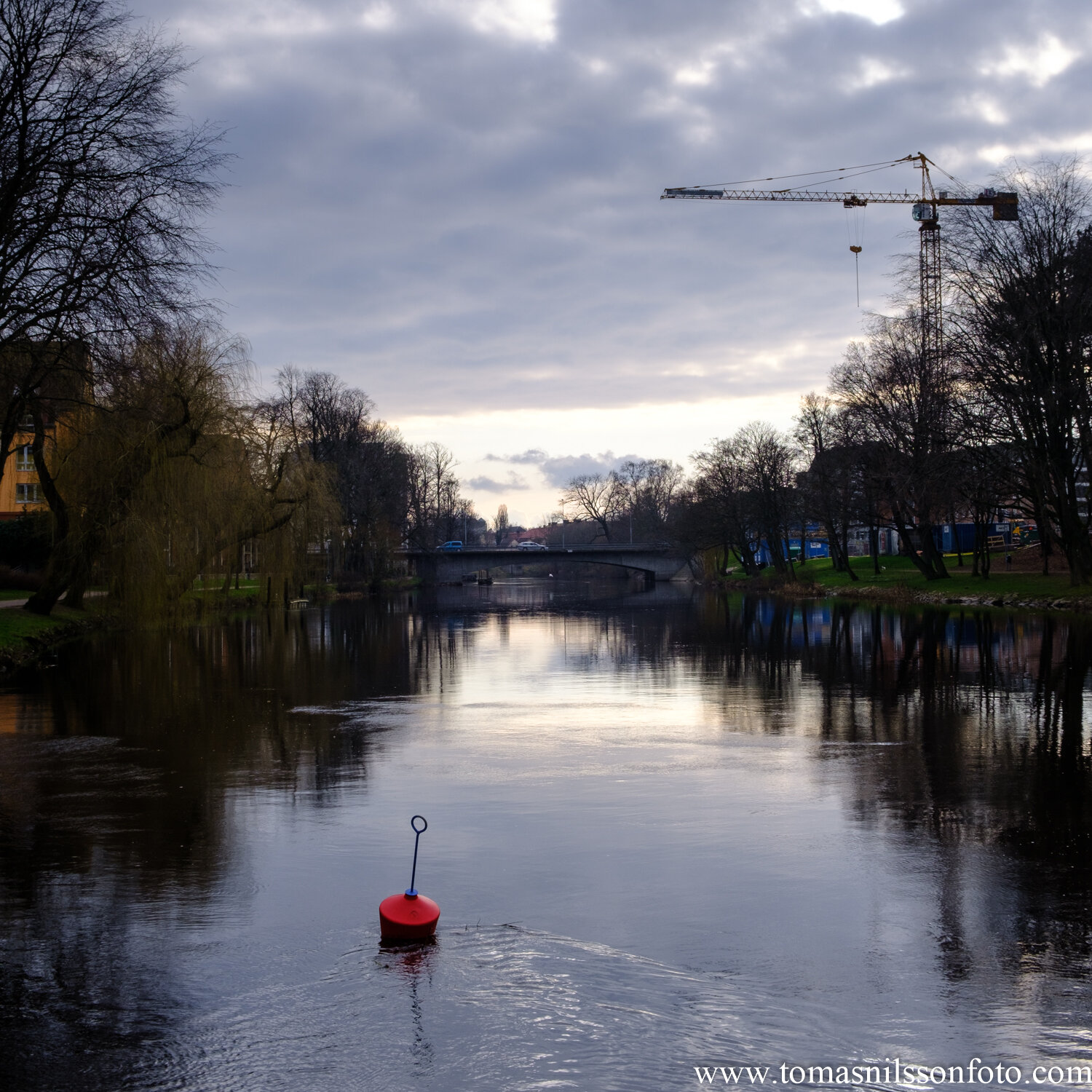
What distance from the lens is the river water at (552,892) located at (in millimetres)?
5941

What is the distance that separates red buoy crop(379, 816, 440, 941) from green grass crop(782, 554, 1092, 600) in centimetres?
4050

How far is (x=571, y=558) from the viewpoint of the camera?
109 meters

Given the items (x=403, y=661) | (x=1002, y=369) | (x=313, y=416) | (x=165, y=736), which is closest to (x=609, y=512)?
(x=313, y=416)

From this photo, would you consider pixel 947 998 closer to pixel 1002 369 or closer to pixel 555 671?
pixel 555 671

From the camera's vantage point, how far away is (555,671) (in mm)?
26000

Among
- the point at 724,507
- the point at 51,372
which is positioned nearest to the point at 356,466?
the point at 724,507

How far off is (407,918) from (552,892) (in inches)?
60.0

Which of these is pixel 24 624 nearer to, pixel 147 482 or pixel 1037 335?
pixel 147 482

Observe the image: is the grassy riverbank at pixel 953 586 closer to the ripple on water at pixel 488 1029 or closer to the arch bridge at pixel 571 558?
the arch bridge at pixel 571 558


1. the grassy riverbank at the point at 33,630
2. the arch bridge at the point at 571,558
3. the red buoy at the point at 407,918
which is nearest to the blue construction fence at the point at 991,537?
the arch bridge at the point at 571,558

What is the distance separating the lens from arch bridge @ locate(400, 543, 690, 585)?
107438 mm

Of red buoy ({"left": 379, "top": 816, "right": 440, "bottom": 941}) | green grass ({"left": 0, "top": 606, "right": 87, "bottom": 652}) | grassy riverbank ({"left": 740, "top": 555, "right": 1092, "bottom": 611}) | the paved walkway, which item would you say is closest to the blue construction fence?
grassy riverbank ({"left": 740, "top": 555, "right": 1092, "bottom": 611})

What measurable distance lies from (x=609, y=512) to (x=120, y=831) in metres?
159

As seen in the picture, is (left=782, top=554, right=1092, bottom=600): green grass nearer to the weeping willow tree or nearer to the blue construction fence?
the blue construction fence
